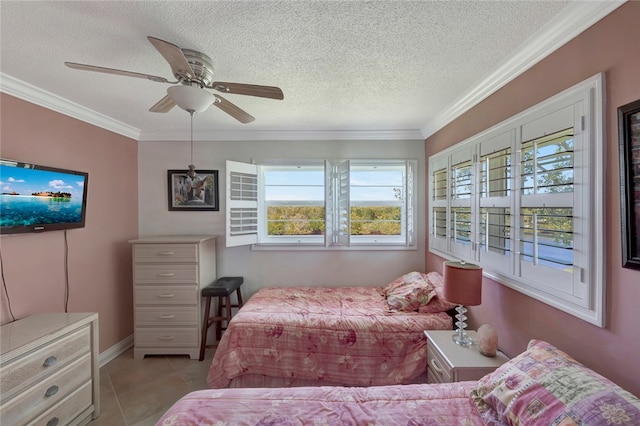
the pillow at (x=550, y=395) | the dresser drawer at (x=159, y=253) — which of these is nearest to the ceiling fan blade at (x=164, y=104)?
the dresser drawer at (x=159, y=253)

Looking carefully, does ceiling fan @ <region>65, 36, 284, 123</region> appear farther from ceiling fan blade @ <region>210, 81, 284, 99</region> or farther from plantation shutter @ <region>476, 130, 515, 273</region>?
plantation shutter @ <region>476, 130, 515, 273</region>

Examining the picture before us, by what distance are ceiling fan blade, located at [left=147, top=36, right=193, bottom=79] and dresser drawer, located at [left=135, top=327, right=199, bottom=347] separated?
2.43 m

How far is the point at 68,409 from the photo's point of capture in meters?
1.73

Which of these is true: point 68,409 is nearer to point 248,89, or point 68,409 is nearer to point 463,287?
point 248,89

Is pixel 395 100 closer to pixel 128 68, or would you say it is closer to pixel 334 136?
pixel 334 136

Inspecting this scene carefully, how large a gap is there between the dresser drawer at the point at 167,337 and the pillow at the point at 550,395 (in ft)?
8.52

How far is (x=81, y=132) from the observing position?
8.11 ft

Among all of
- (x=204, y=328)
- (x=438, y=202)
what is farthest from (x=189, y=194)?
(x=438, y=202)

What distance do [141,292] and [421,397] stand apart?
2779 mm

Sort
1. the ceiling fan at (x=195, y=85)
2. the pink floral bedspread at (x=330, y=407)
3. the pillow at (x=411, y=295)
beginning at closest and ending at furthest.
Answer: the pink floral bedspread at (x=330, y=407)
the ceiling fan at (x=195, y=85)
the pillow at (x=411, y=295)

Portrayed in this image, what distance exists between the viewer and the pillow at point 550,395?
83cm

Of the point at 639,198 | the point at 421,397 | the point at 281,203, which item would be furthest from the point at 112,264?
the point at 639,198

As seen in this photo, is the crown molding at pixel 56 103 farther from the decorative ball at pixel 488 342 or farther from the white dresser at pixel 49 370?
the decorative ball at pixel 488 342

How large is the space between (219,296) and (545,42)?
3.23 m
